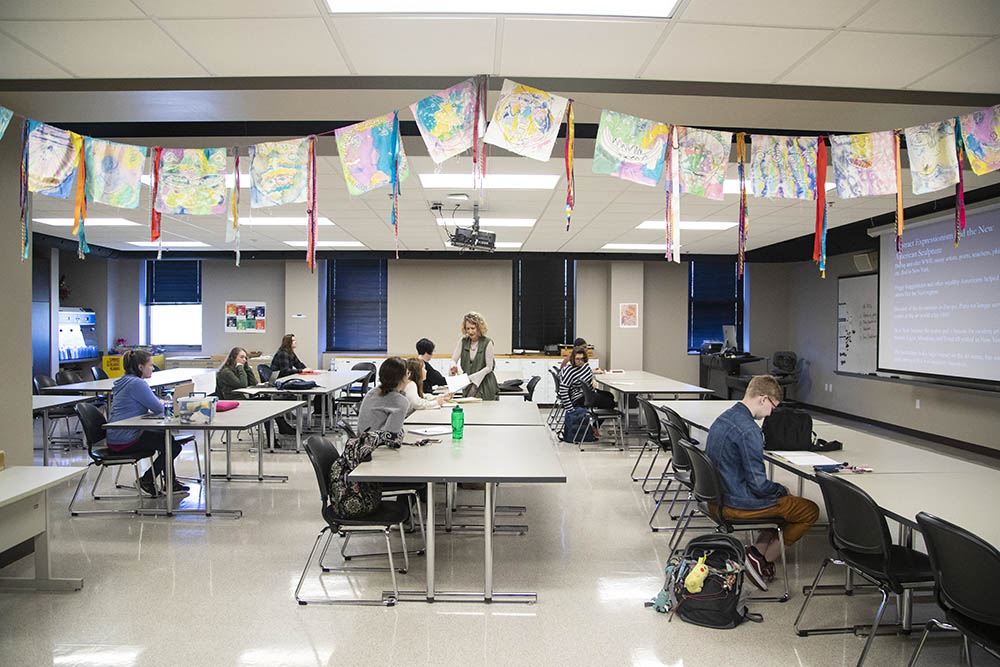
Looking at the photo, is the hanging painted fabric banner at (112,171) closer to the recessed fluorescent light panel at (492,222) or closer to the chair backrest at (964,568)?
the recessed fluorescent light panel at (492,222)

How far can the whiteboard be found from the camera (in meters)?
9.16

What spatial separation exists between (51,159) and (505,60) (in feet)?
9.00

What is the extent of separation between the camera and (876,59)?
10.8 feet

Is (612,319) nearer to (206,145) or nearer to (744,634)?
(206,145)

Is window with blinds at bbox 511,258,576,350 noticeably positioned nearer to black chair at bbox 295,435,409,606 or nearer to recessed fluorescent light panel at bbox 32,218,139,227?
Result: recessed fluorescent light panel at bbox 32,218,139,227

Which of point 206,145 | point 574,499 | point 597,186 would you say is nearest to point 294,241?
point 206,145

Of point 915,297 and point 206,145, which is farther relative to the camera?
point 915,297

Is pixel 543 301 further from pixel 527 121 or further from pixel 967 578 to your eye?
pixel 967 578

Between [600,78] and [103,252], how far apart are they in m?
10.3

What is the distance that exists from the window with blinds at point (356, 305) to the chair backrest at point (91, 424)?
7021 mm

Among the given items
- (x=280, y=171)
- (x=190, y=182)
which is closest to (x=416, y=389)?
(x=280, y=171)

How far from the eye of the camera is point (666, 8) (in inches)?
111

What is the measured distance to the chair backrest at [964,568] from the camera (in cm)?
202

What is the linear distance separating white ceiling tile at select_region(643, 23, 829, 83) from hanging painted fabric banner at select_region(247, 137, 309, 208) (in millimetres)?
2086
